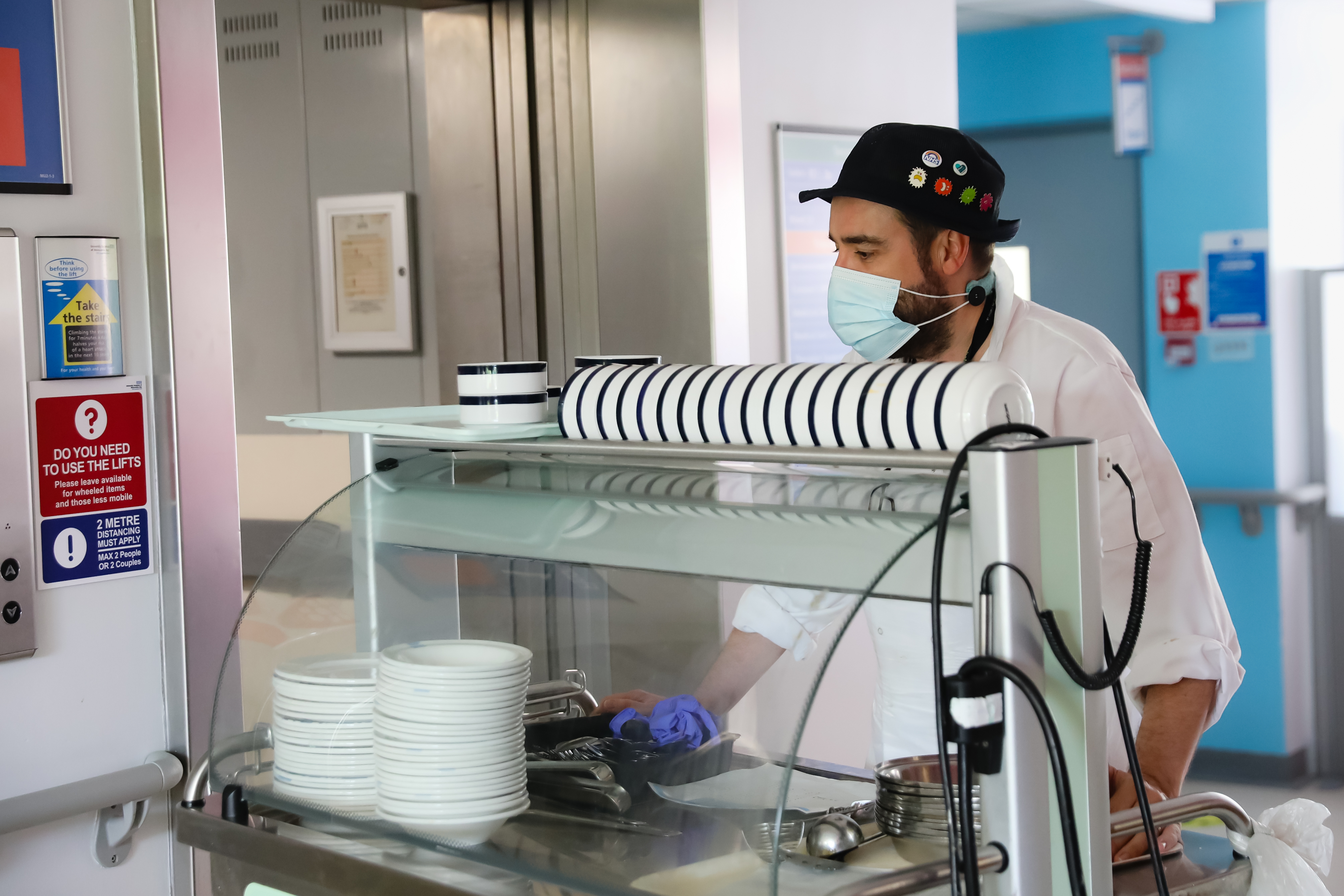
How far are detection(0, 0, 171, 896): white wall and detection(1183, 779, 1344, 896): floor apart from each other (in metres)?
3.17

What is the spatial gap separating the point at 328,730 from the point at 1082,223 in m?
4.18

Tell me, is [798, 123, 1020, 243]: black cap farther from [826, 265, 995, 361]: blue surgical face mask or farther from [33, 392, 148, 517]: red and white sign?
[33, 392, 148, 517]: red and white sign

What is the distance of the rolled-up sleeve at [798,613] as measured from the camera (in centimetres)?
100

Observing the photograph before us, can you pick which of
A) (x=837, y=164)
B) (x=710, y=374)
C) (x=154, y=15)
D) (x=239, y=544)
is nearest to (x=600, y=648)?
(x=710, y=374)

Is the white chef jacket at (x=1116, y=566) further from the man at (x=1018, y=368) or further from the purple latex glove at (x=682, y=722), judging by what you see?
the purple latex glove at (x=682, y=722)

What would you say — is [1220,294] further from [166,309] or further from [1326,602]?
[166,309]

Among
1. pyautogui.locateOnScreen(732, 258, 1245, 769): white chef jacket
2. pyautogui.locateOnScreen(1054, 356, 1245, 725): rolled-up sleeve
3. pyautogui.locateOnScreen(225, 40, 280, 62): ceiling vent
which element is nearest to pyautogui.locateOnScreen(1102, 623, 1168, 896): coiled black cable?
pyautogui.locateOnScreen(732, 258, 1245, 769): white chef jacket

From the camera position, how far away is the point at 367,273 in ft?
9.05

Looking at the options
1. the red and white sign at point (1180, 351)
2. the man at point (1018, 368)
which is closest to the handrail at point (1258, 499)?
the red and white sign at point (1180, 351)

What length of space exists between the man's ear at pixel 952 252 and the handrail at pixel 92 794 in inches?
53.2

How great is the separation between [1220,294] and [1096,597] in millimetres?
3850

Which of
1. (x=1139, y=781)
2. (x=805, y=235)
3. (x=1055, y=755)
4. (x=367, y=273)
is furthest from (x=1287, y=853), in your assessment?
(x=367, y=273)

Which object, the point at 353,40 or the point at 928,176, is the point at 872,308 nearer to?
the point at 928,176

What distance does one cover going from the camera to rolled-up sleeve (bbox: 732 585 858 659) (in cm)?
100
